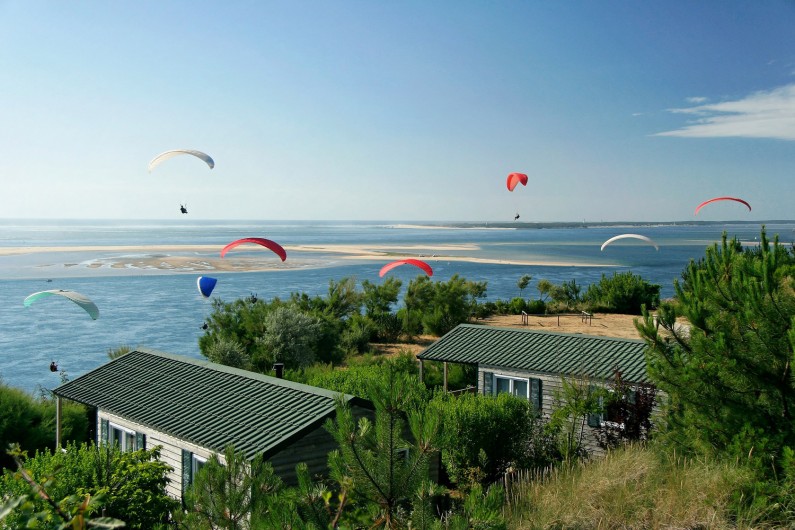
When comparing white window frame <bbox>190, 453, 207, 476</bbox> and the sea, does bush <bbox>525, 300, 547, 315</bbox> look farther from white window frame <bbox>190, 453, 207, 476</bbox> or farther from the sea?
white window frame <bbox>190, 453, 207, 476</bbox>

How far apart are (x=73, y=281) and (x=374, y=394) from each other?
332 ft

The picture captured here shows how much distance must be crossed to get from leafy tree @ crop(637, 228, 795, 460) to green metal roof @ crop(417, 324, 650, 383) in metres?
7.48

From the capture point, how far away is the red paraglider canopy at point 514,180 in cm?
3609

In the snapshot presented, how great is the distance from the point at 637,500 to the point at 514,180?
29860mm

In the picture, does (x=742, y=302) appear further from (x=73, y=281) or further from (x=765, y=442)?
(x=73, y=281)

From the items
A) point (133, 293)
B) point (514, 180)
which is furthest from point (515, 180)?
point (133, 293)

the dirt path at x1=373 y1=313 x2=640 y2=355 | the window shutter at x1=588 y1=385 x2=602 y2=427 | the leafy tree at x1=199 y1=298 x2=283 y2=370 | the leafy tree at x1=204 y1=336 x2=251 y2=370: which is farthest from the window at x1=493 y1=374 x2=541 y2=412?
the dirt path at x1=373 y1=313 x2=640 y2=355

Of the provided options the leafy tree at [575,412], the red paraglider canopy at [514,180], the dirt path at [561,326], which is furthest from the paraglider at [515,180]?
the leafy tree at [575,412]

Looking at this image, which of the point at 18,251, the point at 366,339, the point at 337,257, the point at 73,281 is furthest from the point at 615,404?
the point at 18,251

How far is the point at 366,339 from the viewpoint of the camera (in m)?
39.5

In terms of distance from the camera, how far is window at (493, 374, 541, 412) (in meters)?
19.5

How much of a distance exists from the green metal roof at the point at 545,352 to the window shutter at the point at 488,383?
37 centimetres

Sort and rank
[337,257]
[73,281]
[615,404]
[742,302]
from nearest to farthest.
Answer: [742,302]
[615,404]
[73,281]
[337,257]

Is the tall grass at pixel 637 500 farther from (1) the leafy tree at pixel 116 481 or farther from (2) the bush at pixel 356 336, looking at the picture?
(2) the bush at pixel 356 336
